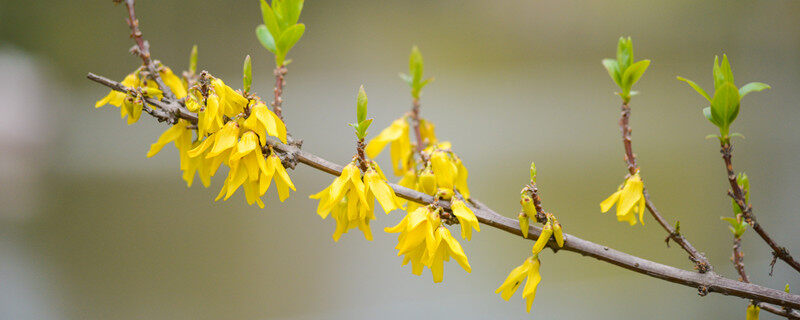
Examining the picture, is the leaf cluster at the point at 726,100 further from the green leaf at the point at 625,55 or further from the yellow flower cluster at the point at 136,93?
the yellow flower cluster at the point at 136,93

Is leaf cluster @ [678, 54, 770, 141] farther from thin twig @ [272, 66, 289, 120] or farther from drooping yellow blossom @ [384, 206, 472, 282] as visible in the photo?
thin twig @ [272, 66, 289, 120]

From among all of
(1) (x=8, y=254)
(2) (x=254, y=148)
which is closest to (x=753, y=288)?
(2) (x=254, y=148)

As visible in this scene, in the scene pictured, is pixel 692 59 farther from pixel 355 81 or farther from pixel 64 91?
pixel 64 91

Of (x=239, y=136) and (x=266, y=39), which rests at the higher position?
(x=266, y=39)

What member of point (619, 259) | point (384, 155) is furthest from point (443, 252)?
point (384, 155)

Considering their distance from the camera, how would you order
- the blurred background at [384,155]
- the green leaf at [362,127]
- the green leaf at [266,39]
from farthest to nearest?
the blurred background at [384,155] < the green leaf at [266,39] < the green leaf at [362,127]

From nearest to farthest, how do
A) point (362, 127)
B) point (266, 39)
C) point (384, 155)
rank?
point (362, 127) < point (266, 39) < point (384, 155)

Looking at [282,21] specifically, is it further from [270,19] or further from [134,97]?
[134,97]

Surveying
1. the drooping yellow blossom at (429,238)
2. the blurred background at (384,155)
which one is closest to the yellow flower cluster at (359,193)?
the drooping yellow blossom at (429,238)
